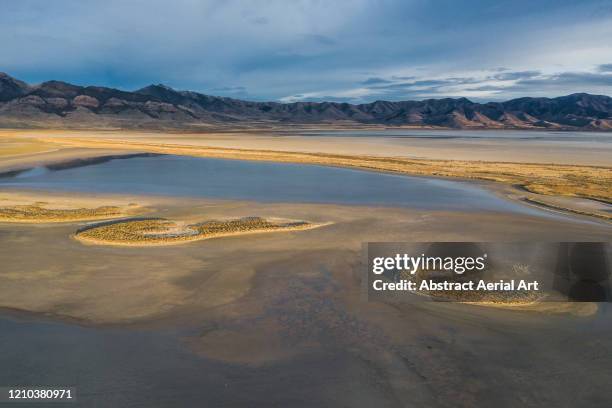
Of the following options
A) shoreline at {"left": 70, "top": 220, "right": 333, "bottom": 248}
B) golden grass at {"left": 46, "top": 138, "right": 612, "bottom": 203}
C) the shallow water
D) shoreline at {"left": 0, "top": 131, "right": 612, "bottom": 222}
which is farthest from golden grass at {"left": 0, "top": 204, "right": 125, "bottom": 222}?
golden grass at {"left": 46, "top": 138, "right": 612, "bottom": 203}

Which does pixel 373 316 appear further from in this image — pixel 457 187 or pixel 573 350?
pixel 457 187

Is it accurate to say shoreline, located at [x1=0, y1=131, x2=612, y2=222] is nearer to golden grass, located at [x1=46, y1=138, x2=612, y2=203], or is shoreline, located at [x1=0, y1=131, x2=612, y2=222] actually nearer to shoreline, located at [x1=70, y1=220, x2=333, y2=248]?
golden grass, located at [x1=46, y1=138, x2=612, y2=203]

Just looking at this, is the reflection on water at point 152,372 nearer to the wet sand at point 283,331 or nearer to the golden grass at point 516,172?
the wet sand at point 283,331

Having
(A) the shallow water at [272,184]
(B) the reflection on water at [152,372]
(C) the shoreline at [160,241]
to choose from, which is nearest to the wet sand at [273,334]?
(B) the reflection on water at [152,372]

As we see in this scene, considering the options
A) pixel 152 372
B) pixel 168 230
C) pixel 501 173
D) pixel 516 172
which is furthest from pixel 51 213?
pixel 516 172

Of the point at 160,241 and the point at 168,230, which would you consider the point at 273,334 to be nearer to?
the point at 160,241

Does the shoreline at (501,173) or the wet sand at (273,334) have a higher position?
the shoreline at (501,173)
